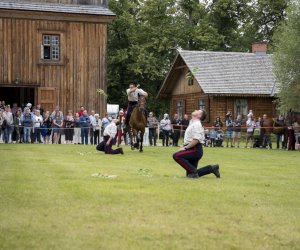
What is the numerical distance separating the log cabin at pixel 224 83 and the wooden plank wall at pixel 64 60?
1119 centimetres

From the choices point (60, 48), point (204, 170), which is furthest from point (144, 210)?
point (60, 48)

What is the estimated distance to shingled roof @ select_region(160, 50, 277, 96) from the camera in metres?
46.6

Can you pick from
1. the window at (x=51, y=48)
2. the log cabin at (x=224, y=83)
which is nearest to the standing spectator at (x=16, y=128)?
the window at (x=51, y=48)

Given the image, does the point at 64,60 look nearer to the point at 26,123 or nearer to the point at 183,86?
the point at 26,123

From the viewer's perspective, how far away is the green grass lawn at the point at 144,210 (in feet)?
24.0

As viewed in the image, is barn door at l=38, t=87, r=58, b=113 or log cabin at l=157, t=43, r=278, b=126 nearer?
barn door at l=38, t=87, r=58, b=113

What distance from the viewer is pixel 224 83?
154 ft

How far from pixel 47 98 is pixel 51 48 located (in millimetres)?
2885

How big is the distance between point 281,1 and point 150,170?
5050 centimetres

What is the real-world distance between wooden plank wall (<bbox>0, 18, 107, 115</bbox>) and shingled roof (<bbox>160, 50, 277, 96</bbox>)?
1121 centimetres

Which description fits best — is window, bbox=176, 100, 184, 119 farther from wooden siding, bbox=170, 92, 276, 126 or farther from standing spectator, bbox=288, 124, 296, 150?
standing spectator, bbox=288, 124, 296, 150

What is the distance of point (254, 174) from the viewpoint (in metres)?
15.8

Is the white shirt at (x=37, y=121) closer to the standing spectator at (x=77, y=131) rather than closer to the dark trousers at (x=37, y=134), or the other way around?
the dark trousers at (x=37, y=134)

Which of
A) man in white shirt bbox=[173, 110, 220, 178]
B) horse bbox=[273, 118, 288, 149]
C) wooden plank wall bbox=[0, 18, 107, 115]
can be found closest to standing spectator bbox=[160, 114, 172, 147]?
wooden plank wall bbox=[0, 18, 107, 115]
